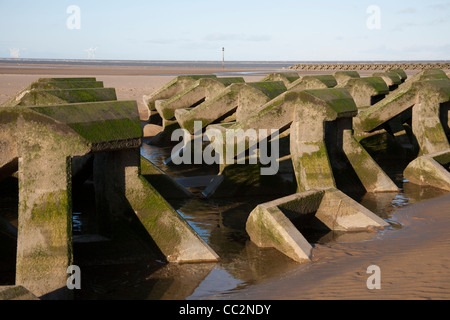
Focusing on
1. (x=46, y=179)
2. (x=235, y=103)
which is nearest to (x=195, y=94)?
(x=235, y=103)

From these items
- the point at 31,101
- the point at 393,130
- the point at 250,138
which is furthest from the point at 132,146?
the point at 393,130

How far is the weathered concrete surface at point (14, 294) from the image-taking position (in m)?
4.56

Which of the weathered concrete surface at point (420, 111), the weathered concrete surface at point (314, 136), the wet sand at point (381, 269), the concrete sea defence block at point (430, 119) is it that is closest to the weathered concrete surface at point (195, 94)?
the weathered concrete surface at point (420, 111)

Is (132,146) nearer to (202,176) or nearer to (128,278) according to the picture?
(128,278)

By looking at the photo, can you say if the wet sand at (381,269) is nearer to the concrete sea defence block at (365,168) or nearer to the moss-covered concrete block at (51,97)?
the concrete sea defence block at (365,168)

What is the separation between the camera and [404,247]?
7594 mm

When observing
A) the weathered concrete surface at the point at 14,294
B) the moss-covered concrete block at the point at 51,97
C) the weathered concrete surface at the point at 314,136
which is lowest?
the weathered concrete surface at the point at 14,294

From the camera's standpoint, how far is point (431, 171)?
38.1ft

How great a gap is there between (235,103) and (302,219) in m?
4.99

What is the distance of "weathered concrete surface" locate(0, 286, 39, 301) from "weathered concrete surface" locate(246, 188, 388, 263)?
11.8 feet

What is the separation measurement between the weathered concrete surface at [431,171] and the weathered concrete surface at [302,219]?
10.7ft

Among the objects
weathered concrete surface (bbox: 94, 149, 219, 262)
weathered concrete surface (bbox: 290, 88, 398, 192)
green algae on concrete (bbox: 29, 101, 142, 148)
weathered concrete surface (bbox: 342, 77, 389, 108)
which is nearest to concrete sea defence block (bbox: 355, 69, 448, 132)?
weathered concrete surface (bbox: 290, 88, 398, 192)

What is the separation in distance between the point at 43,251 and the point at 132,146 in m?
1.68
